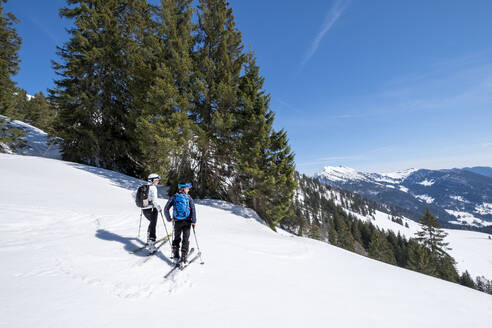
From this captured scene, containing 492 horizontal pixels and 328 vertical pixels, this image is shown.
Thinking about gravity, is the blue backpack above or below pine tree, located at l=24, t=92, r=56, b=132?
below

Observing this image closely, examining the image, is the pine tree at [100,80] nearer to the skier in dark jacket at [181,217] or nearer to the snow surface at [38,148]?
the snow surface at [38,148]

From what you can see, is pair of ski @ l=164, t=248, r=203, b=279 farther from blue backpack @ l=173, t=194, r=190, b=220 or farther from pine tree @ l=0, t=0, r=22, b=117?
pine tree @ l=0, t=0, r=22, b=117

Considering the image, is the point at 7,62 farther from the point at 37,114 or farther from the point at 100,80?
the point at 37,114

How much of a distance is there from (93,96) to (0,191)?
10.7 metres

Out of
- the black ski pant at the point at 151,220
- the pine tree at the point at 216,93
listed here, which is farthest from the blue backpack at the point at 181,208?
the pine tree at the point at 216,93

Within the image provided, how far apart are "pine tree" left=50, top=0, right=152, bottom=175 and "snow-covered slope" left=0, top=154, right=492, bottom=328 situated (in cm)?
953

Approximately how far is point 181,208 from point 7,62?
2058 centimetres

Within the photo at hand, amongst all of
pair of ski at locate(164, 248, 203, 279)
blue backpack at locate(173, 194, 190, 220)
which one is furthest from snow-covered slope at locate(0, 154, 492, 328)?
blue backpack at locate(173, 194, 190, 220)

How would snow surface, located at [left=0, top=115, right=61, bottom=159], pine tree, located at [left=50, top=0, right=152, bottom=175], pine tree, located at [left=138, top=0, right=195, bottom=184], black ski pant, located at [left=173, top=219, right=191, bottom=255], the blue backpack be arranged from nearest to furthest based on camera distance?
black ski pant, located at [left=173, top=219, right=191, bottom=255], the blue backpack, pine tree, located at [left=138, top=0, right=195, bottom=184], pine tree, located at [left=50, top=0, right=152, bottom=175], snow surface, located at [left=0, top=115, right=61, bottom=159]

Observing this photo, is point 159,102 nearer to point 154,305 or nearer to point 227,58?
point 227,58

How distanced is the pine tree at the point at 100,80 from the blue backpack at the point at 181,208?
1209 cm

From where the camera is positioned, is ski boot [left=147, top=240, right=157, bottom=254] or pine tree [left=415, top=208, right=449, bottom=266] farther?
pine tree [left=415, top=208, right=449, bottom=266]

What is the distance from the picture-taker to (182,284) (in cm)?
416

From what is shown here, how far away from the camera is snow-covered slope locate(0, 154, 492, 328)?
3.11m
